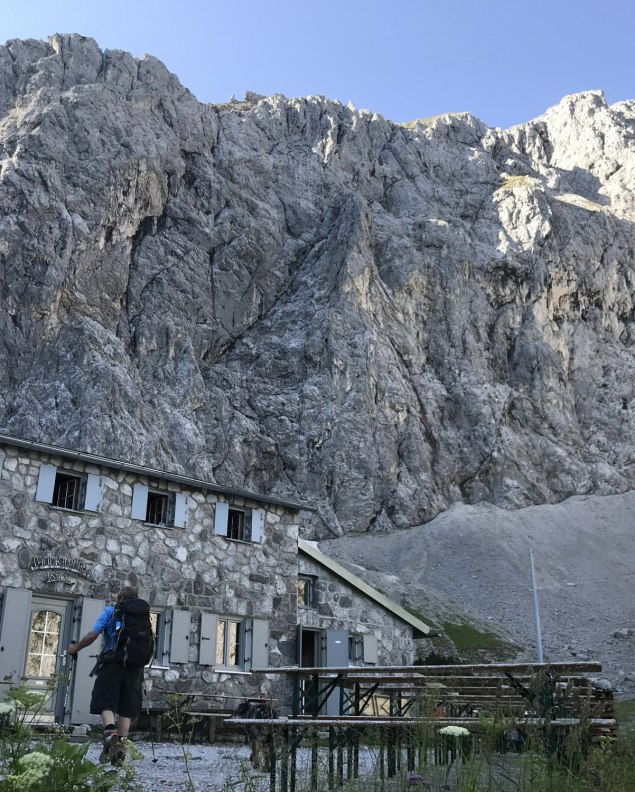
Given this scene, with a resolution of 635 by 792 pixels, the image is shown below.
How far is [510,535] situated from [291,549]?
128 feet

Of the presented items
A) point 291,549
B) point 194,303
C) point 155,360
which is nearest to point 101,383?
point 155,360

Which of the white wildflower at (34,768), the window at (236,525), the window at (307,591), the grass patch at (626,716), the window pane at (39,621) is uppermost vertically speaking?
the window at (236,525)

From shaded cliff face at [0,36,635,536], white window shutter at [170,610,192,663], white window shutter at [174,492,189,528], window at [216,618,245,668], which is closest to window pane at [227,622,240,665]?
window at [216,618,245,668]

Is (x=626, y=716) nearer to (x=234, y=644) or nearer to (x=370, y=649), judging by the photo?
(x=370, y=649)

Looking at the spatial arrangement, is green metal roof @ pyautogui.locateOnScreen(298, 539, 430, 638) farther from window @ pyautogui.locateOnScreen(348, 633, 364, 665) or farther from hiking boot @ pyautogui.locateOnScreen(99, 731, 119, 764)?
hiking boot @ pyautogui.locateOnScreen(99, 731, 119, 764)

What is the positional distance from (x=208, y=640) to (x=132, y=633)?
9.88 metres

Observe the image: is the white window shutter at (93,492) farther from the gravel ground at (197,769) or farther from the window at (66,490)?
the gravel ground at (197,769)

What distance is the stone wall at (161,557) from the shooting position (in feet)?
51.8

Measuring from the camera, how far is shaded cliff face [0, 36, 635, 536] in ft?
187

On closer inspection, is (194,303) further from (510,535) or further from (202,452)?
(510,535)

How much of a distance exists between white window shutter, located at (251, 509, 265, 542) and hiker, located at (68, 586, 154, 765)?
10.6m

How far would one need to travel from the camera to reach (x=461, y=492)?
6544 cm

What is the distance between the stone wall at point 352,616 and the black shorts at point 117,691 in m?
11.6

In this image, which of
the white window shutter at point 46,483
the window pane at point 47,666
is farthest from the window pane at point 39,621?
the white window shutter at point 46,483
